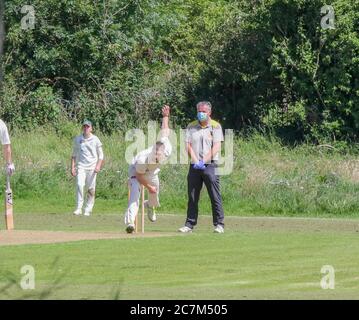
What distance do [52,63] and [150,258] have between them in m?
26.7

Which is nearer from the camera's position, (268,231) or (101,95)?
(268,231)

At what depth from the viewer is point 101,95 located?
4344 centimetres

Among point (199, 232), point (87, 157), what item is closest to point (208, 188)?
point (199, 232)

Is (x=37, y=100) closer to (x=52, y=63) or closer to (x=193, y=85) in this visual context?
(x=52, y=63)

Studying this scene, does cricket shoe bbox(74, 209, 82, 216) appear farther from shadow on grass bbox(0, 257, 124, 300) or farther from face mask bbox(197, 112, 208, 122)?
shadow on grass bbox(0, 257, 124, 300)

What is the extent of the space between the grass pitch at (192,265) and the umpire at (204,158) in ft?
1.44

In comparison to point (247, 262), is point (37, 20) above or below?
above

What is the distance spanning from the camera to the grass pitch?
1395cm

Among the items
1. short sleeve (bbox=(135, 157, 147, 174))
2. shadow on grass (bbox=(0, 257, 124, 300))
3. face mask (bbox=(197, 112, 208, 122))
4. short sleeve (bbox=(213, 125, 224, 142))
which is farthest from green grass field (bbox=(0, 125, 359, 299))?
face mask (bbox=(197, 112, 208, 122))

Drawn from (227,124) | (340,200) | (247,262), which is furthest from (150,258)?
(227,124)

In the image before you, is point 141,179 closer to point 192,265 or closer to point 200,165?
point 200,165

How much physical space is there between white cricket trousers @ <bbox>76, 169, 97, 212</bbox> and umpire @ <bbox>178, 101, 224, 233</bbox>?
5857mm
